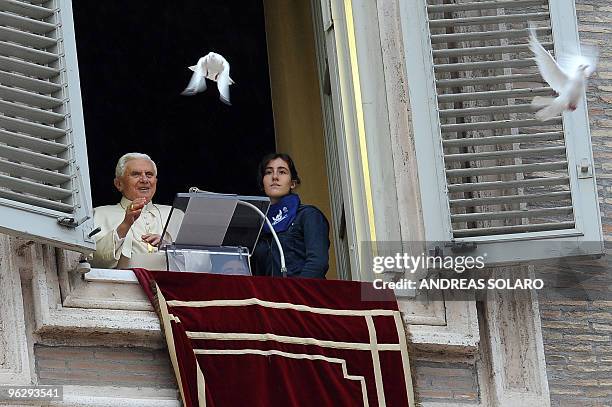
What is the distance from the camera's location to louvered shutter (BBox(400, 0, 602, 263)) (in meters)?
11.1

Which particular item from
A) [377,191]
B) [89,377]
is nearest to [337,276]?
[377,191]

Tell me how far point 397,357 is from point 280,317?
494mm

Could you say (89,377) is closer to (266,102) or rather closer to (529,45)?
(529,45)

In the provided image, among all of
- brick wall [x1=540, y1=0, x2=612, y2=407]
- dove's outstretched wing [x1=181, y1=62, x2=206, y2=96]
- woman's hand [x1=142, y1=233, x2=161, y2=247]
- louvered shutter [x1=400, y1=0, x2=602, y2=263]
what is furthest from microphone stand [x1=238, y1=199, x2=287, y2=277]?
brick wall [x1=540, y1=0, x2=612, y2=407]

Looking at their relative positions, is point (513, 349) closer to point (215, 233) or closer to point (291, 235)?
point (291, 235)

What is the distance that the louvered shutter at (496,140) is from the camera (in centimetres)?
1111

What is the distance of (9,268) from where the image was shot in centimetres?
1063

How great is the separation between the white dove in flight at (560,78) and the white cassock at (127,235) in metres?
1.54

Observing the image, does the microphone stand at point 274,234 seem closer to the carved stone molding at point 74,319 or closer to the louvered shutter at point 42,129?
the carved stone molding at point 74,319

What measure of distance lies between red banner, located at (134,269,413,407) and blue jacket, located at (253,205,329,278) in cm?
31

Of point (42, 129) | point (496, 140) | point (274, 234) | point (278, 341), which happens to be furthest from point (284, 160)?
point (42, 129)

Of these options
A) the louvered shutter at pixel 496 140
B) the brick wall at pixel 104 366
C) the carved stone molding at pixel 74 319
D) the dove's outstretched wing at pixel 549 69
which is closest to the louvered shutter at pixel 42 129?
the carved stone molding at pixel 74 319

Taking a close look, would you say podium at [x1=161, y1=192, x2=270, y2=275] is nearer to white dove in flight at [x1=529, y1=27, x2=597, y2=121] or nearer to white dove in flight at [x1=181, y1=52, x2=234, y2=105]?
white dove in flight at [x1=181, y1=52, x2=234, y2=105]

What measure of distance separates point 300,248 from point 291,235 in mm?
69
